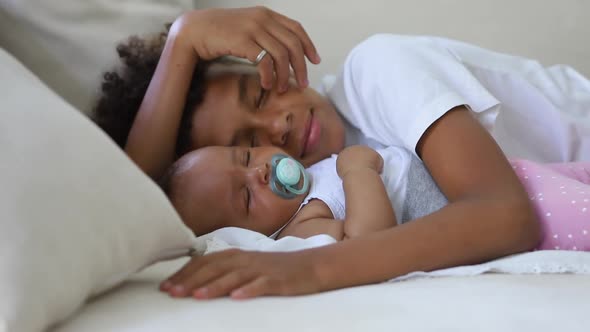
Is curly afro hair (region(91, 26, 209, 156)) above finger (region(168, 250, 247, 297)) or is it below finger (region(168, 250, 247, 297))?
above

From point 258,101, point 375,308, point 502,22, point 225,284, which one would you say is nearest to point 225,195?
point 258,101

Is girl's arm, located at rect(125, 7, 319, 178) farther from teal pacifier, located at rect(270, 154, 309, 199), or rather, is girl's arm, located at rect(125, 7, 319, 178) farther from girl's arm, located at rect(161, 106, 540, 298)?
girl's arm, located at rect(161, 106, 540, 298)

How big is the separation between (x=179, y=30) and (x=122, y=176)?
56 centimetres

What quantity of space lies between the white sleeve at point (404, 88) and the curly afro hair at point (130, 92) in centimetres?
27

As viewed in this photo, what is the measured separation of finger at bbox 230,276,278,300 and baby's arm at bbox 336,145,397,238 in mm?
274

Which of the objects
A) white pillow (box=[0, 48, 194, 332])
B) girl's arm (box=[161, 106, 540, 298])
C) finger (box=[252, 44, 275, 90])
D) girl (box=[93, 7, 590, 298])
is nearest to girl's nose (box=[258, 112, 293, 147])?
girl (box=[93, 7, 590, 298])

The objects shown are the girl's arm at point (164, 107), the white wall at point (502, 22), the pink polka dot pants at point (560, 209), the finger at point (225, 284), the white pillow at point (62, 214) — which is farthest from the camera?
the white wall at point (502, 22)

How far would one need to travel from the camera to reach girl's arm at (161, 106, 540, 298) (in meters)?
0.72

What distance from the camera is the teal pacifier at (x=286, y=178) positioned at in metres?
1.11

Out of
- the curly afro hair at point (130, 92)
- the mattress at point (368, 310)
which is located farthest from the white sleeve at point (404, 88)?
the mattress at point (368, 310)

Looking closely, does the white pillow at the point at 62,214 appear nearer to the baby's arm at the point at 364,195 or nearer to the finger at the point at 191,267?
the finger at the point at 191,267

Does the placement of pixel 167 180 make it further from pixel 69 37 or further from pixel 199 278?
pixel 199 278

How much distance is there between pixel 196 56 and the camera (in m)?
1.19

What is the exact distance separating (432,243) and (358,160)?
0.30 metres
